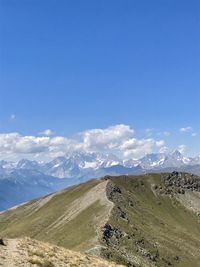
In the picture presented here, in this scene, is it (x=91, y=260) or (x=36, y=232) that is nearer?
(x=91, y=260)

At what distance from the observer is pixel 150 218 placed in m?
200

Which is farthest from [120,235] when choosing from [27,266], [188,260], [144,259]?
[27,266]

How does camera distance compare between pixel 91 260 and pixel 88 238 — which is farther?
pixel 88 238

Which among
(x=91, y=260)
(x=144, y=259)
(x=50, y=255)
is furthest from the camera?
(x=144, y=259)

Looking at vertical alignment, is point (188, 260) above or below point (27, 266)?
below

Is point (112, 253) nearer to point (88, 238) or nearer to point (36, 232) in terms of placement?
point (88, 238)

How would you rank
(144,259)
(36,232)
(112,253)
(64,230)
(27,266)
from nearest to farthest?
1. (27,266)
2. (112,253)
3. (144,259)
4. (64,230)
5. (36,232)

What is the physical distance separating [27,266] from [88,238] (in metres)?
118

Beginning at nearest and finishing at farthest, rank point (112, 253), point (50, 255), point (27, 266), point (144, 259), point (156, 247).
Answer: point (27, 266), point (50, 255), point (112, 253), point (144, 259), point (156, 247)

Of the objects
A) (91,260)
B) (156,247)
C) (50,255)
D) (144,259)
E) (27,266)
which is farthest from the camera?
(156,247)

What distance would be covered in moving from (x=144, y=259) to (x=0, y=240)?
114 m

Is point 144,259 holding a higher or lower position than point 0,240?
lower

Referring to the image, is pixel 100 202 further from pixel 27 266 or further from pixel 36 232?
pixel 27 266

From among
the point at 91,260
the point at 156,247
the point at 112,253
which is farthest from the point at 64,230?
the point at 91,260
